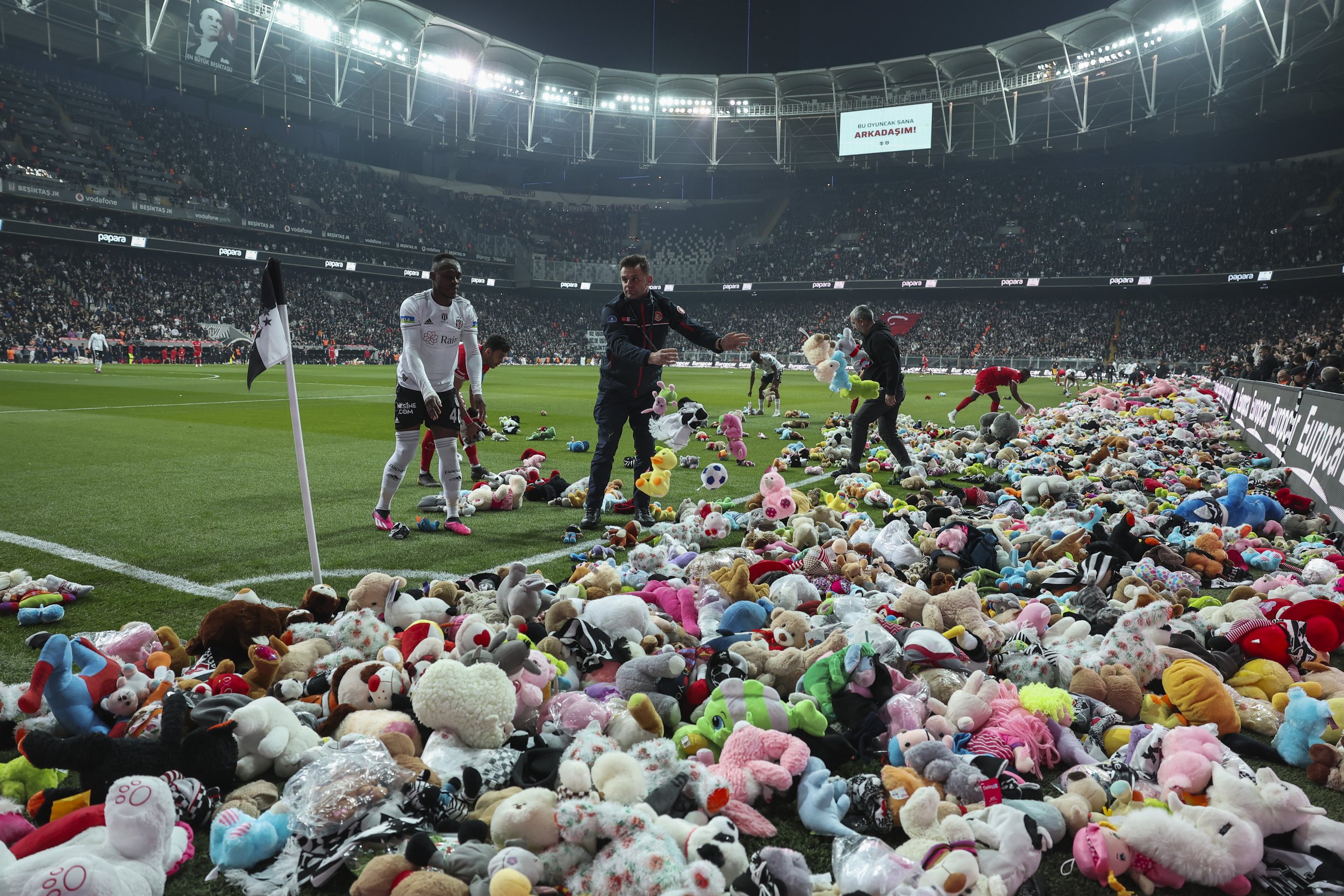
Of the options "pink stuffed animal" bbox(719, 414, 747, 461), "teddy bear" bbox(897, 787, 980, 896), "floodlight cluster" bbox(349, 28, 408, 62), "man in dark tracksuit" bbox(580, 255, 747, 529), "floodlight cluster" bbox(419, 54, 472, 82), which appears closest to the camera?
"teddy bear" bbox(897, 787, 980, 896)

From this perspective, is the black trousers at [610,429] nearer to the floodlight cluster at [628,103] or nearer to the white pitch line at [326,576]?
the white pitch line at [326,576]

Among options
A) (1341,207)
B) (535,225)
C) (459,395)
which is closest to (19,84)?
(535,225)

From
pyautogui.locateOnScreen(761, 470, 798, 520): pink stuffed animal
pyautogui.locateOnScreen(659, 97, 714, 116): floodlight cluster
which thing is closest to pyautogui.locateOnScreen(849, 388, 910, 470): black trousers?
pyautogui.locateOnScreen(761, 470, 798, 520): pink stuffed animal

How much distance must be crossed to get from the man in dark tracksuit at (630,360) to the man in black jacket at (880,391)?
2670 mm

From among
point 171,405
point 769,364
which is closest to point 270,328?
point 769,364

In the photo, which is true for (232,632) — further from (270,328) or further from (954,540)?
(954,540)

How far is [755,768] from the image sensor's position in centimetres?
226

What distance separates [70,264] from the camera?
37.5 metres

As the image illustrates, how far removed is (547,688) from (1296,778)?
8.27 ft

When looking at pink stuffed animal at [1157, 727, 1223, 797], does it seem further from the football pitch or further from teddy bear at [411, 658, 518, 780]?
the football pitch

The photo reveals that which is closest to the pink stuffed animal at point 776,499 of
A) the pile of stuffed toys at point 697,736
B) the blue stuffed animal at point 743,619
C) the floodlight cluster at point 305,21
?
the pile of stuffed toys at point 697,736

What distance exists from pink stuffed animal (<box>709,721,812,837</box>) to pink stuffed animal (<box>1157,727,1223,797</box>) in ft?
3.40

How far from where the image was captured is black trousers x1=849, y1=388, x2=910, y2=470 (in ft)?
26.7

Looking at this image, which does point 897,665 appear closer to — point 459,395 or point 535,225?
point 459,395
